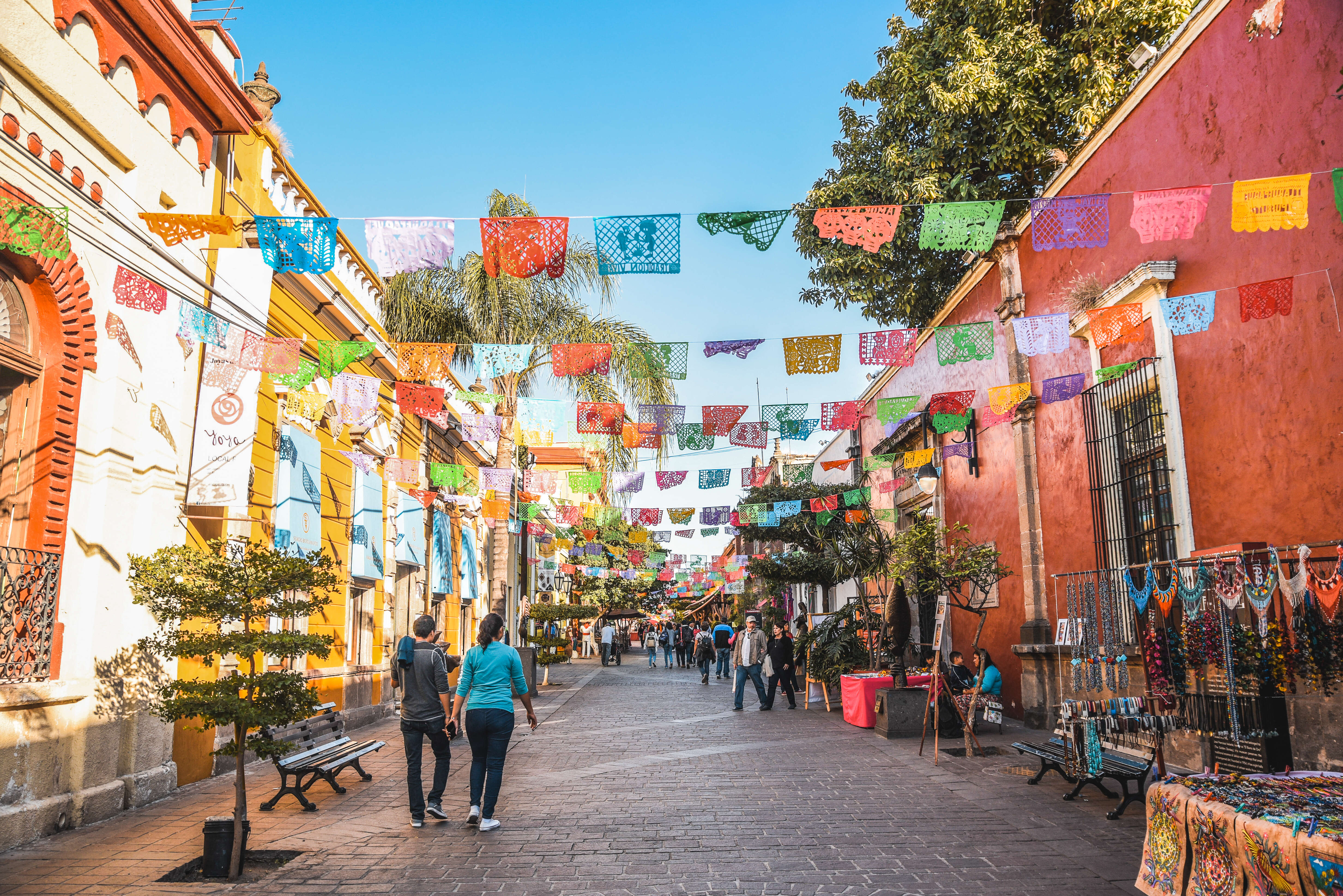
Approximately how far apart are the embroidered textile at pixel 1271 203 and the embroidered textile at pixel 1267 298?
574 mm

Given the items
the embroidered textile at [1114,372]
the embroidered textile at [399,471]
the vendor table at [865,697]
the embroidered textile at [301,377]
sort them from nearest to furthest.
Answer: the embroidered textile at [1114,372]
the embroidered textile at [301,377]
the vendor table at [865,697]
the embroidered textile at [399,471]

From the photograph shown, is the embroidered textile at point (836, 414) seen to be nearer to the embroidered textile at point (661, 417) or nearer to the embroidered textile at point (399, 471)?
the embroidered textile at point (661, 417)

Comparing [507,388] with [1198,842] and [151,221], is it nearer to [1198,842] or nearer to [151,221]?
[151,221]

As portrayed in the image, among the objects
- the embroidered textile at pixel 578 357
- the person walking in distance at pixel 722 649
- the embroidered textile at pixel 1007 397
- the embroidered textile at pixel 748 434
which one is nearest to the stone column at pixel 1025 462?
the embroidered textile at pixel 1007 397

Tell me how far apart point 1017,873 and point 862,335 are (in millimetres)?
6025

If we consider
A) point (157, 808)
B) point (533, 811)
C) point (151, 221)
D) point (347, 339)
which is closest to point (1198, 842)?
point (533, 811)

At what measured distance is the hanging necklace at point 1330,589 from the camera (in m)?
5.89

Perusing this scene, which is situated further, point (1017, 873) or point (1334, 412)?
point (1334, 412)

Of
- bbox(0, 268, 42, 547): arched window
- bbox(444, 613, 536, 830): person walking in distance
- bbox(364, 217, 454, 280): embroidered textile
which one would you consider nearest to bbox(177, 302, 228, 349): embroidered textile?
bbox(0, 268, 42, 547): arched window

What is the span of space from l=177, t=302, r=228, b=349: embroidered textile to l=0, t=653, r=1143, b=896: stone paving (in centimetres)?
443

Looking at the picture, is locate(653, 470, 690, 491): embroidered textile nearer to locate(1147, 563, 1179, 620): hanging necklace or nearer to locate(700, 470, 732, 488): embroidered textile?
locate(700, 470, 732, 488): embroidered textile

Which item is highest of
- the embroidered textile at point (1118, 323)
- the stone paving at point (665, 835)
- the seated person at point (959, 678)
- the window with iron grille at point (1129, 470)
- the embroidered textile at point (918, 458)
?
the embroidered textile at point (1118, 323)

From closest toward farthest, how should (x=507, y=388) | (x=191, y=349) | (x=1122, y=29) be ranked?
(x=191, y=349) → (x=1122, y=29) → (x=507, y=388)

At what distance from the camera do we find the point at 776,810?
7.48 meters
